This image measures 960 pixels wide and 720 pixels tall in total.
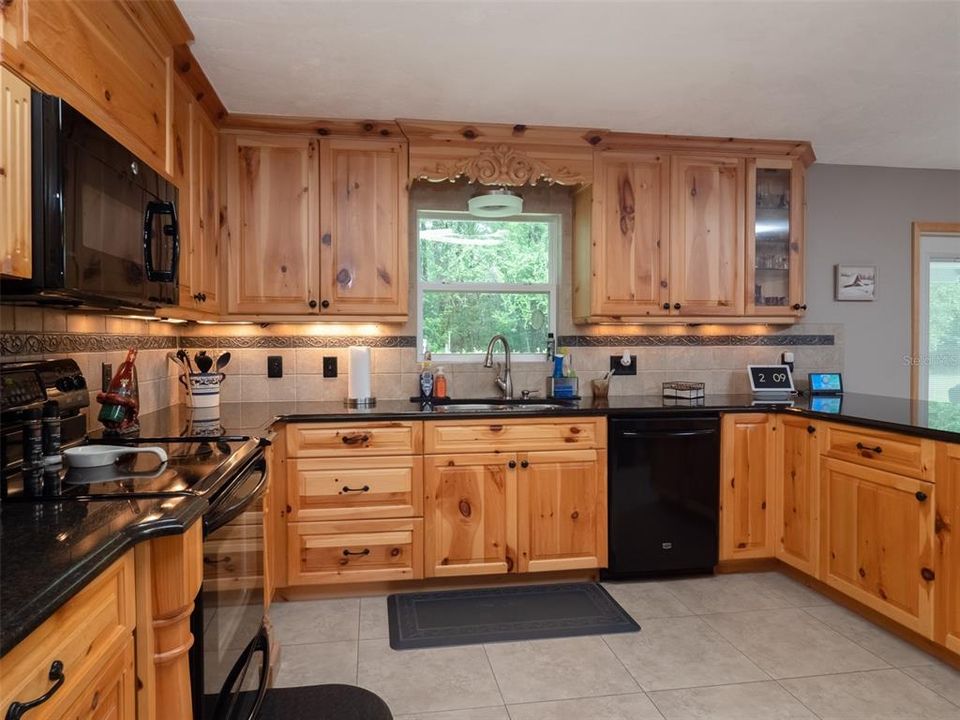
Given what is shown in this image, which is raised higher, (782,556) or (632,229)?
(632,229)

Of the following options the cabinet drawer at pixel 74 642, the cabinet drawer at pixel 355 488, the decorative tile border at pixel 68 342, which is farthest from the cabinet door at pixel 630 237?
the cabinet drawer at pixel 74 642

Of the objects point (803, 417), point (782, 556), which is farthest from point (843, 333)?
point (782, 556)

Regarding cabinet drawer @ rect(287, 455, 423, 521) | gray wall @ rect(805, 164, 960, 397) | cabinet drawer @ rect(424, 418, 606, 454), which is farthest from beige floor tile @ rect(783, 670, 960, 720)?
gray wall @ rect(805, 164, 960, 397)

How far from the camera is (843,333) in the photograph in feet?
12.5

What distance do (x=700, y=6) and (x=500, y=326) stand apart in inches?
76.9

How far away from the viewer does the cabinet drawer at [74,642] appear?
743 millimetres

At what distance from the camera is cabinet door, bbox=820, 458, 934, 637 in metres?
2.28

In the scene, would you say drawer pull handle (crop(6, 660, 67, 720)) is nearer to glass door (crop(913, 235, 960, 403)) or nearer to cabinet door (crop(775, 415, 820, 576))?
cabinet door (crop(775, 415, 820, 576))

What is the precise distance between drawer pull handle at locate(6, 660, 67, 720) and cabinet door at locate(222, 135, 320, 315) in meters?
2.35

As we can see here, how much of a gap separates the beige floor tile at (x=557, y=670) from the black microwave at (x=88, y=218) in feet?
5.82

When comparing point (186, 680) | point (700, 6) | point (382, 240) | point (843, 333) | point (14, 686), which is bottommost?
point (186, 680)

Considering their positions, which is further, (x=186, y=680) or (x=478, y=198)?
(x=478, y=198)

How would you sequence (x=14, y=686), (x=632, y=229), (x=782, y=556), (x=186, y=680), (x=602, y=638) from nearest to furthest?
(x=14, y=686) → (x=186, y=680) → (x=602, y=638) → (x=782, y=556) → (x=632, y=229)

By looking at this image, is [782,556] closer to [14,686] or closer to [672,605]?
[672,605]
